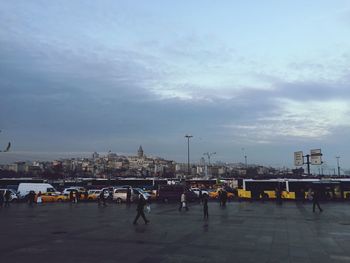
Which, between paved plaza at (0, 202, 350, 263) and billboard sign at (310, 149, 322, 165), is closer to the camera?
paved plaza at (0, 202, 350, 263)

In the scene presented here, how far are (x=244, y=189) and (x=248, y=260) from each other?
44.3 m

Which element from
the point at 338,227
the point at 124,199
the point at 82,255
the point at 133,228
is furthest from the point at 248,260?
the point at 124,199

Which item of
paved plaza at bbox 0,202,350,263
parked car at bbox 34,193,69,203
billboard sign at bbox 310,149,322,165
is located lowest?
paved plaza at bbox 0,202,350,263

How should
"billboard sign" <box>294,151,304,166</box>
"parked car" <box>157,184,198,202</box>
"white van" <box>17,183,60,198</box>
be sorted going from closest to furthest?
"parked car" <box>157,184,198,202</box>, "white van" <box>17,183,60,198</box>, "billboard sign" <box>294,151,304,166</box>

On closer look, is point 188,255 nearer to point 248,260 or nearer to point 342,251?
point 248,260

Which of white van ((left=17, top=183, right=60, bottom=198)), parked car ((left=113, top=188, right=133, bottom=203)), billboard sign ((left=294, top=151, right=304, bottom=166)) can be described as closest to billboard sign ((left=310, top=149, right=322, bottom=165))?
billboard sign ((left=294, top=151, right=304, bottom=166))

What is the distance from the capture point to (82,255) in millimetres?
12891

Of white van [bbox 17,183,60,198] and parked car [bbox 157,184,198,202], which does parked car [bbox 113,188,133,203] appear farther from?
white van [bbox 17,183,60,198]

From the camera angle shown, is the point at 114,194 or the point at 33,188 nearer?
the point at 114,194

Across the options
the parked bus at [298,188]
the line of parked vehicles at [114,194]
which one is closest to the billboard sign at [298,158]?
the parked bus at [298,188]

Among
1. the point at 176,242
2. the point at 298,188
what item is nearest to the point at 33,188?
the point at 298,188

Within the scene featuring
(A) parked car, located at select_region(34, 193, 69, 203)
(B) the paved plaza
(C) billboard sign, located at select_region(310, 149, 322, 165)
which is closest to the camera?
(B) the paved plaza

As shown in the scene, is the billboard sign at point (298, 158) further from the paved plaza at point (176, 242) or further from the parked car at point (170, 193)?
the paved plaza at point (176, 242)

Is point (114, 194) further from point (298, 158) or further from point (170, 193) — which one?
point (298, 158)
